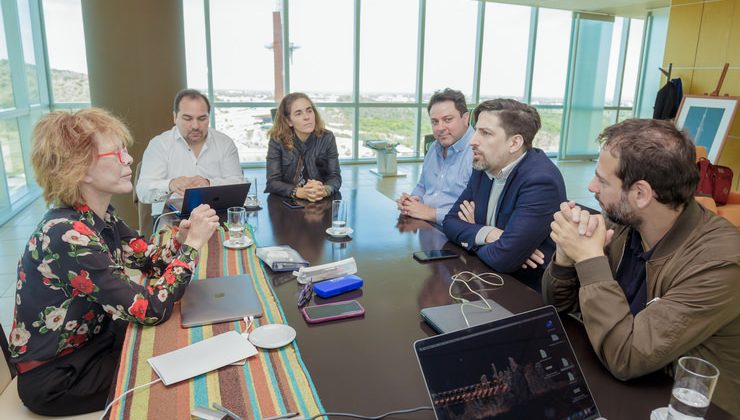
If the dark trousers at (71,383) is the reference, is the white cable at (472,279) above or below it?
above

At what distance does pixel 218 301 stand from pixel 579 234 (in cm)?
109

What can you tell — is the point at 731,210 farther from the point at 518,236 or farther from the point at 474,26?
the point at 474,26

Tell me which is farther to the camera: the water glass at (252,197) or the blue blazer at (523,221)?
the water glass at (252,197)

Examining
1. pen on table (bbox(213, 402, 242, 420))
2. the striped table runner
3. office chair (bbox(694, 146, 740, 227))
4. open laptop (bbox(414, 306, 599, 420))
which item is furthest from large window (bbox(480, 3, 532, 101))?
pen on table (bbox(213, 402, 242, 420))

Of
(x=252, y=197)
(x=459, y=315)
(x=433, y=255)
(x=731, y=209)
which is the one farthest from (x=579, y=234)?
(x=731, y=209)

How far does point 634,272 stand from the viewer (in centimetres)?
146

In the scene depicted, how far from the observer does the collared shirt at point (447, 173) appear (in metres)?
3.06

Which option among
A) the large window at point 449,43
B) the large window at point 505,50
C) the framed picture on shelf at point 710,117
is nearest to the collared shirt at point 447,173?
the framed picture on shelf at point 710,117

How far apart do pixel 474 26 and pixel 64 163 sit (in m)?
8.68

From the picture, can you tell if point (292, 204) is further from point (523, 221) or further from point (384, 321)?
point (384, 321)

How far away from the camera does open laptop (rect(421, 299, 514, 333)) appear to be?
1366 millimetres

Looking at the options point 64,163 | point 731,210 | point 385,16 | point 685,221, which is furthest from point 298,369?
point 385,16

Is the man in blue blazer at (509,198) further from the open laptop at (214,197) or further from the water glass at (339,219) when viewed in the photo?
the open laptop at (214,197)

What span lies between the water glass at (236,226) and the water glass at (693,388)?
1.60m
